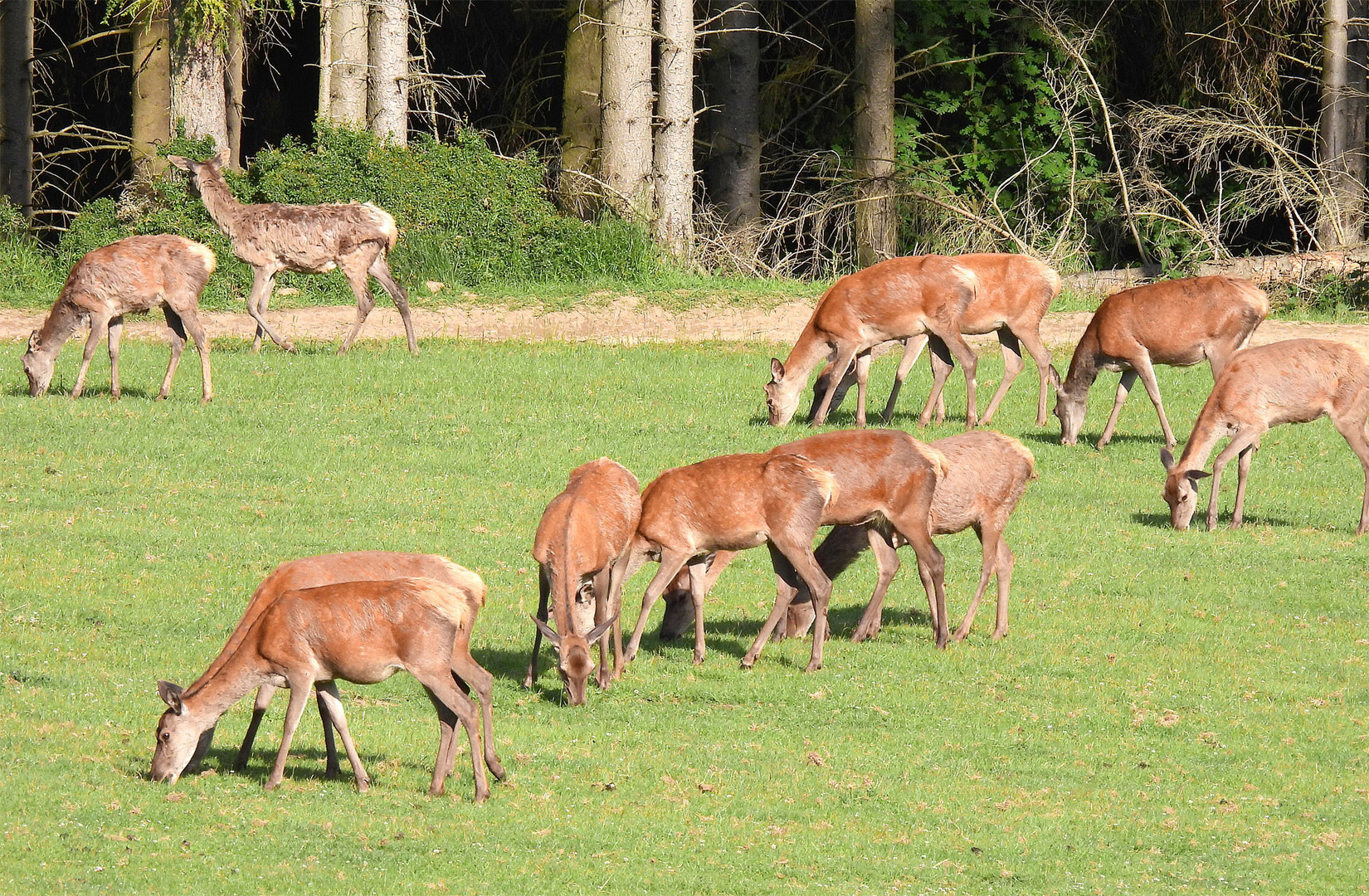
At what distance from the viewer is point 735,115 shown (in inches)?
1384

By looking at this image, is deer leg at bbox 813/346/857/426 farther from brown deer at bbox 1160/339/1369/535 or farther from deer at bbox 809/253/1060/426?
brown deer at bbox 1160/339/1369/535

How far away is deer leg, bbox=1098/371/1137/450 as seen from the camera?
20047mm

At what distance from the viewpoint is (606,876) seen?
914cm

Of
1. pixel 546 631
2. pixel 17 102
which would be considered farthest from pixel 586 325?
pixel 546 631

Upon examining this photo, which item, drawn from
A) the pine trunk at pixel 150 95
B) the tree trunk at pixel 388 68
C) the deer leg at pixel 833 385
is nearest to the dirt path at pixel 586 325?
the tree trunk at pixel 388 68

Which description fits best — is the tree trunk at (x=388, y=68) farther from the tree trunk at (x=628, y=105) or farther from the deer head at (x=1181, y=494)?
the deer head at (x=1181, y=494)

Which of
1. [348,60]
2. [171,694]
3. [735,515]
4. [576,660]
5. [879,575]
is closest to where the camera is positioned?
[171,694]

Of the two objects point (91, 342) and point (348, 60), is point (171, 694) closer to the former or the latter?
point (91, 342)

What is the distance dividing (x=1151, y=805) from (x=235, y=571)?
7.71m

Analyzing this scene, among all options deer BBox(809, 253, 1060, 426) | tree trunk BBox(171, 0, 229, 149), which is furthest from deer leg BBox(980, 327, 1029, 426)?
tree trunk BBox(171, 0, 229, 149)

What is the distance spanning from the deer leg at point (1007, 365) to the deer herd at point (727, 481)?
0.08 ft

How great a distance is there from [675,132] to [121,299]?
13661 mm

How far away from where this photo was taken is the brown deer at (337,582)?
1000cm

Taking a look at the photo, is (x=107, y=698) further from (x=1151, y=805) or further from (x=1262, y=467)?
(x=1262, y=467)
